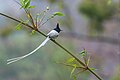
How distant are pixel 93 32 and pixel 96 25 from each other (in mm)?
271

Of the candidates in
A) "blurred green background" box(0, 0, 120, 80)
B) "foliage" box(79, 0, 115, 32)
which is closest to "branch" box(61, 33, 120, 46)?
"blurred green background" box(0, 0, 120, 80)

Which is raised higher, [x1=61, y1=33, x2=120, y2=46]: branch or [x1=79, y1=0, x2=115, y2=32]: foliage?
[x1=79, y1=0, x2=115, y2=32]: foliage

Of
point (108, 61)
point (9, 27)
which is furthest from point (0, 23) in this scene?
point (108, 61)

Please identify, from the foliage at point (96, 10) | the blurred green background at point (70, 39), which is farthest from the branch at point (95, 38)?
the foliage at point (96, 10)

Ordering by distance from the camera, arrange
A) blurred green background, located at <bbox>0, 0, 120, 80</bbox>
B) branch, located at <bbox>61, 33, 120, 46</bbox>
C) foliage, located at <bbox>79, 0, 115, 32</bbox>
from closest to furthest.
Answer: blurred green background, located at <bbox>0, 0, 120, 80</bbox> → foliage, located at <bbox>79, 0, 115, 32</bbox> → branch, located at <bbox>61, 33, 120, 46</bbox>

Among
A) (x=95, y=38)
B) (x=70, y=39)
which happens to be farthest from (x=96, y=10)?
(x=70, y=39)

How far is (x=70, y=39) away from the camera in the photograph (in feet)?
16.3

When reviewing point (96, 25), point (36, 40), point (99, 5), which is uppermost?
point (99, 5)

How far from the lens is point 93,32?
4.21 meters

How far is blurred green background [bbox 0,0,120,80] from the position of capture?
3430mm

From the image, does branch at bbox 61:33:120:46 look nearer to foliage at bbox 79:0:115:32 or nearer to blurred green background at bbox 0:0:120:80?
blurred green background at bbox 0:0:120:80

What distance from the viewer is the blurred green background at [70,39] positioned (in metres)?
3.43

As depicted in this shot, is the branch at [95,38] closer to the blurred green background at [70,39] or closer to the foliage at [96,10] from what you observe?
the blurred green background at [70,39]

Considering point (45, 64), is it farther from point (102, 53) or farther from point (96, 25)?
point (96, 25)
